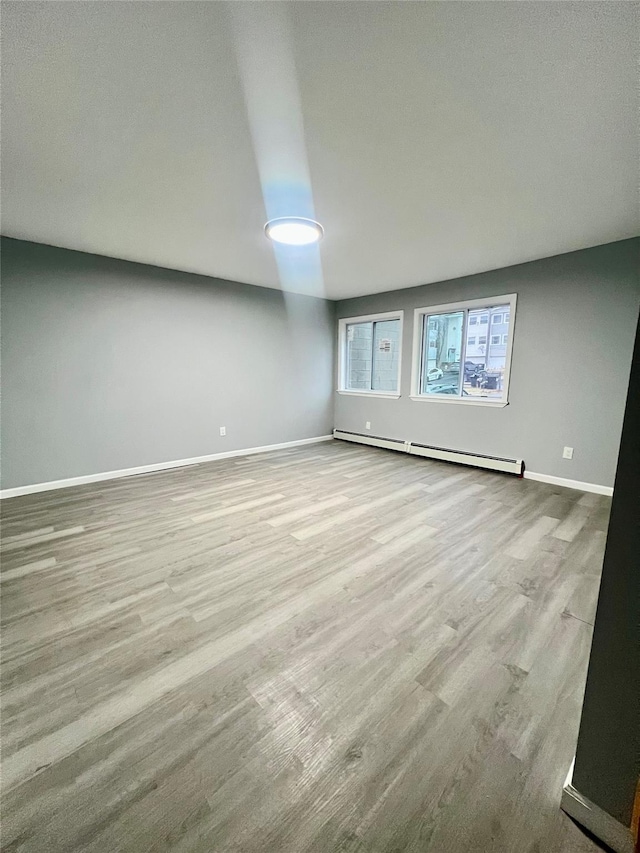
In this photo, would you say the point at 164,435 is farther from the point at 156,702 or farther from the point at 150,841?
the point at 150,841

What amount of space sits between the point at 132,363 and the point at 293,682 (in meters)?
3.77

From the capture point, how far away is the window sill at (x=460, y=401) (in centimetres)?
410

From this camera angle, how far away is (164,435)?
426cm

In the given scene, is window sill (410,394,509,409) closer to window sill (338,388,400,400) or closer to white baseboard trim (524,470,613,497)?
window sill (338,388,400,400)

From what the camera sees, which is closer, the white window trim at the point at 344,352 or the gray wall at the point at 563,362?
the gray wall at the point at 563,362

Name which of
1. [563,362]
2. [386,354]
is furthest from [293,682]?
[386,354]

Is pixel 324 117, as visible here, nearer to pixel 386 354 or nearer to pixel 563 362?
pixel 563 362

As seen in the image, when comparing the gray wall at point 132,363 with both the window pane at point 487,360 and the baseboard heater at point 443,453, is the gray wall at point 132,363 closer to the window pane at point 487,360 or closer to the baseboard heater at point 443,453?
the baseboard heater at point 443,453

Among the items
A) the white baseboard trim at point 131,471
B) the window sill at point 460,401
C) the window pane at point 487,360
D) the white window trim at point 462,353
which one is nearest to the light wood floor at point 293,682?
the white baseboard trim at point 131,471

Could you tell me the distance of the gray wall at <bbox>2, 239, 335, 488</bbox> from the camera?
10.8 ft

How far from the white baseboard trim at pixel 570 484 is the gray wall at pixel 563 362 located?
53 mm

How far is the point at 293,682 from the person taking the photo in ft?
4.41

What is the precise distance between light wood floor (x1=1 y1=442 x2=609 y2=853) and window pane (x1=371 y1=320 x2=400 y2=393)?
3.06 metres

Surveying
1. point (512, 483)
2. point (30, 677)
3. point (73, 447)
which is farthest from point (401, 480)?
point (73, 447)
